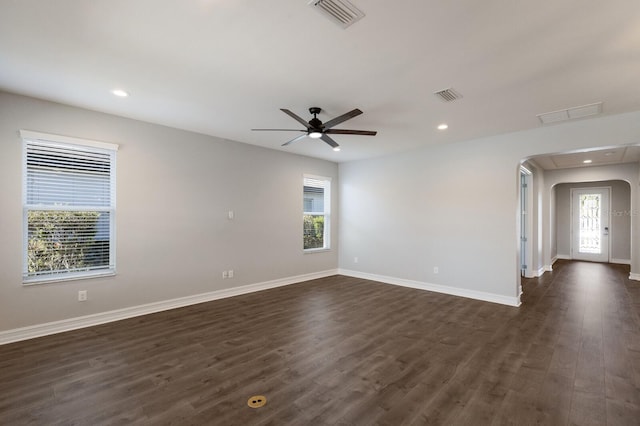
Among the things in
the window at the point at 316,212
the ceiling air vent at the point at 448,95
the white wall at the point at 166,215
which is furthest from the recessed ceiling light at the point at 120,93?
the window at the point at 316,212

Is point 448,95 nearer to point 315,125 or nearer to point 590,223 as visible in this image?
point 315,125

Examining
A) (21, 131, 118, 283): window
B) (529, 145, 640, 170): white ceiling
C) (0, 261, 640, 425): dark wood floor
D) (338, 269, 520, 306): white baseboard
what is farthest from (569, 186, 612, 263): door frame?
(21, 131, 118, 283): window

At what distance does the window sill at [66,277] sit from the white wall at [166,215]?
0.05 metres

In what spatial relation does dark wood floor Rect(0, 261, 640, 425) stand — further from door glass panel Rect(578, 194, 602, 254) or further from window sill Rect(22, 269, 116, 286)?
door glass panel Rect(578, 194, 602, 254)

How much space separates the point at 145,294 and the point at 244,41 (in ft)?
12.2

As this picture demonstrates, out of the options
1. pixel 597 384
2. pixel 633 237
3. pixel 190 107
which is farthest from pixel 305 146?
pixel 633 237

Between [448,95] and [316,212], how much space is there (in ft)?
13.6

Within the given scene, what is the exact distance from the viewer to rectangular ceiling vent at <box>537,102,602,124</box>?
11.7 ft

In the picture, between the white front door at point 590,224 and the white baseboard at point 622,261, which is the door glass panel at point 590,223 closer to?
the white front door at point 590,224

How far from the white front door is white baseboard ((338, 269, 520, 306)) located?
266 inches

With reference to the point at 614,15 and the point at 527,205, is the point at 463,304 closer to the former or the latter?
the point at 527,205

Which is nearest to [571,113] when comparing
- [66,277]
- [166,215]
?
[166,215]

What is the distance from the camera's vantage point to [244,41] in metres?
2.34

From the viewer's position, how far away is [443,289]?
18.1 ft
